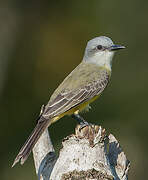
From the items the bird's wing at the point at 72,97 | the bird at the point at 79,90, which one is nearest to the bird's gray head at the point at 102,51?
the bird at the point at 79,90

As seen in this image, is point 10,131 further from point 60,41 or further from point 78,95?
point 78,95

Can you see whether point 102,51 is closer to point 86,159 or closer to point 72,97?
point 72,97

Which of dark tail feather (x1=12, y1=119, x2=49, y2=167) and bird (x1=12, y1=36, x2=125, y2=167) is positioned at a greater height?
bird (x1=12, y1=36, x2=125, y2=167)

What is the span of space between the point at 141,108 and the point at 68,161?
217 inches

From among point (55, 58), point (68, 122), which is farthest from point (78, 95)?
point (55, 58)

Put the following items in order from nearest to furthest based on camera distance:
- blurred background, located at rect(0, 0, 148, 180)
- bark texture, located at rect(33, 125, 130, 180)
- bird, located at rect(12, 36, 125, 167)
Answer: bark texture, located at rect(33, 125, 130, 180), bird, located at rect(12, 36, 125, 167), blurred background, located at rect(0, 0, 148, 180)

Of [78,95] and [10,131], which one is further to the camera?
[10,131]

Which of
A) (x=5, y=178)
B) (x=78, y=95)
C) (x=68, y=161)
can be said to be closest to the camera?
Result: (x=68, y=161)

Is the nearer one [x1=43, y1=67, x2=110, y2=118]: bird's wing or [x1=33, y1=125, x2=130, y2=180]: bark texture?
[x1=33, y1=125, x2=130, y2=180]: bark texture

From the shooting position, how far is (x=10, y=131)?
11.1 metres

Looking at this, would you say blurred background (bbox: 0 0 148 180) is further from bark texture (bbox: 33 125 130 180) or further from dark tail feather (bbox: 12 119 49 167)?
bark texture (bbox: 33 125 130 180)

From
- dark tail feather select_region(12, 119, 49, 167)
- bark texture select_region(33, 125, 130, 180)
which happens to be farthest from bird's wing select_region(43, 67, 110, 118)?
bark texture select_region(33, 125, 130, 180)

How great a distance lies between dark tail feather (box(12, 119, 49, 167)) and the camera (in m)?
6.21

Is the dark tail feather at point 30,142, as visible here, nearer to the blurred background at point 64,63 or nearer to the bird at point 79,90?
the bird at point 79,90
